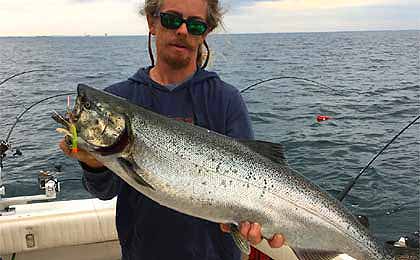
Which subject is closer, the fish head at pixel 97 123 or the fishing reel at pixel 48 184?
the fish head at pixel 97 123

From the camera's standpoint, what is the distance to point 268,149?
108 inches

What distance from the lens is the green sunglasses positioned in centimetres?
272

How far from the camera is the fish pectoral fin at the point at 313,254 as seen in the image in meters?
2.84

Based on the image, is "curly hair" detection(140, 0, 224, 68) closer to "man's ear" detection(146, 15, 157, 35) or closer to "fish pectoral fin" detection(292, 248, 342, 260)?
"man's ear" detection(146, 15, 157, 35)

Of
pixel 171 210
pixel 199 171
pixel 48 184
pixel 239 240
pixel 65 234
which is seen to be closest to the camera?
pixel 199 171

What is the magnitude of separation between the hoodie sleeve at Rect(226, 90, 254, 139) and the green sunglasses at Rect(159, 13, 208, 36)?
48cm

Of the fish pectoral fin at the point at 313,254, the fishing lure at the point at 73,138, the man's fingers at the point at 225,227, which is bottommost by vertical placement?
the fish pectoral fin at the point at 313,254

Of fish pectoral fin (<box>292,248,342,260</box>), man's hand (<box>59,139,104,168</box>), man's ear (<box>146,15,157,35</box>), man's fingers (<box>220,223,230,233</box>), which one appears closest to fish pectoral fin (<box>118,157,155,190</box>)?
man's hand (<box>59,139,104,168</box>)

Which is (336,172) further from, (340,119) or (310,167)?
(340,119)

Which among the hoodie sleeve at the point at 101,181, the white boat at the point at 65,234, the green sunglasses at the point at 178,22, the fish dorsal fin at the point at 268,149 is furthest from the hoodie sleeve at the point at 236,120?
the white boat at the point at 65,234

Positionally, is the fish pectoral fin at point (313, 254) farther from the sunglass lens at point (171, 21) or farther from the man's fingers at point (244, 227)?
the sunglass lens at point (171, 21)

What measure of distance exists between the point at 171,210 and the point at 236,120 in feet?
2.22

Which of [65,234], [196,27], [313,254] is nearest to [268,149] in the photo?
[313,254]

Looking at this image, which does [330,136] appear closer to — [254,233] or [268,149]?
[268,149]
